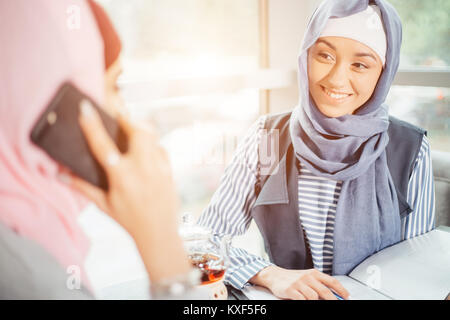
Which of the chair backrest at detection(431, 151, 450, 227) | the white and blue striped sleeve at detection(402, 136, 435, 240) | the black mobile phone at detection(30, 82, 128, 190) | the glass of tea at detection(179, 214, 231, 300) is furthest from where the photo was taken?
the chair backrest at detection(431, 151, 450, 227)

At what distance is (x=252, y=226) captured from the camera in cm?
108

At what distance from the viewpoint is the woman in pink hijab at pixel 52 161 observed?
24.3 inches

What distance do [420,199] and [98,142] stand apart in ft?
2.57

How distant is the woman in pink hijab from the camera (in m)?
0.62

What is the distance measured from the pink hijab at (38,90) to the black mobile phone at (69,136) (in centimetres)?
1

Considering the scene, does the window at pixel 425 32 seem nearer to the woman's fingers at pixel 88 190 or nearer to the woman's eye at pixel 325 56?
the woman's eye at pixel 325 56

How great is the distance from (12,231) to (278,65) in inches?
30.5

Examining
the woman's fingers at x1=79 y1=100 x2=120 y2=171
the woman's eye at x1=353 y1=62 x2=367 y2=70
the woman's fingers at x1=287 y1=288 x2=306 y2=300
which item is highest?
the woman's eye at x1=353 y1=62 x2=367 y2=70

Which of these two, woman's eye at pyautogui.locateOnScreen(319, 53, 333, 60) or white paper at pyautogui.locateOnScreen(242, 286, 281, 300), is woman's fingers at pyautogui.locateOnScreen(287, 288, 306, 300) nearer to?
white paper at pyautogui.locateOnScreen(242, 286, 281, 300)

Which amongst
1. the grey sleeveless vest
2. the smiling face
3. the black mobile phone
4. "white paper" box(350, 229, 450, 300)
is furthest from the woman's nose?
the black mobile phone

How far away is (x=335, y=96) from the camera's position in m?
0.94

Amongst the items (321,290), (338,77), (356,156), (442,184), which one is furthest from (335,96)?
(442,184)

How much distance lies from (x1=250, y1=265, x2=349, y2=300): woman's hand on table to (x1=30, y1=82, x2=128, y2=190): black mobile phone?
38 centimetres
